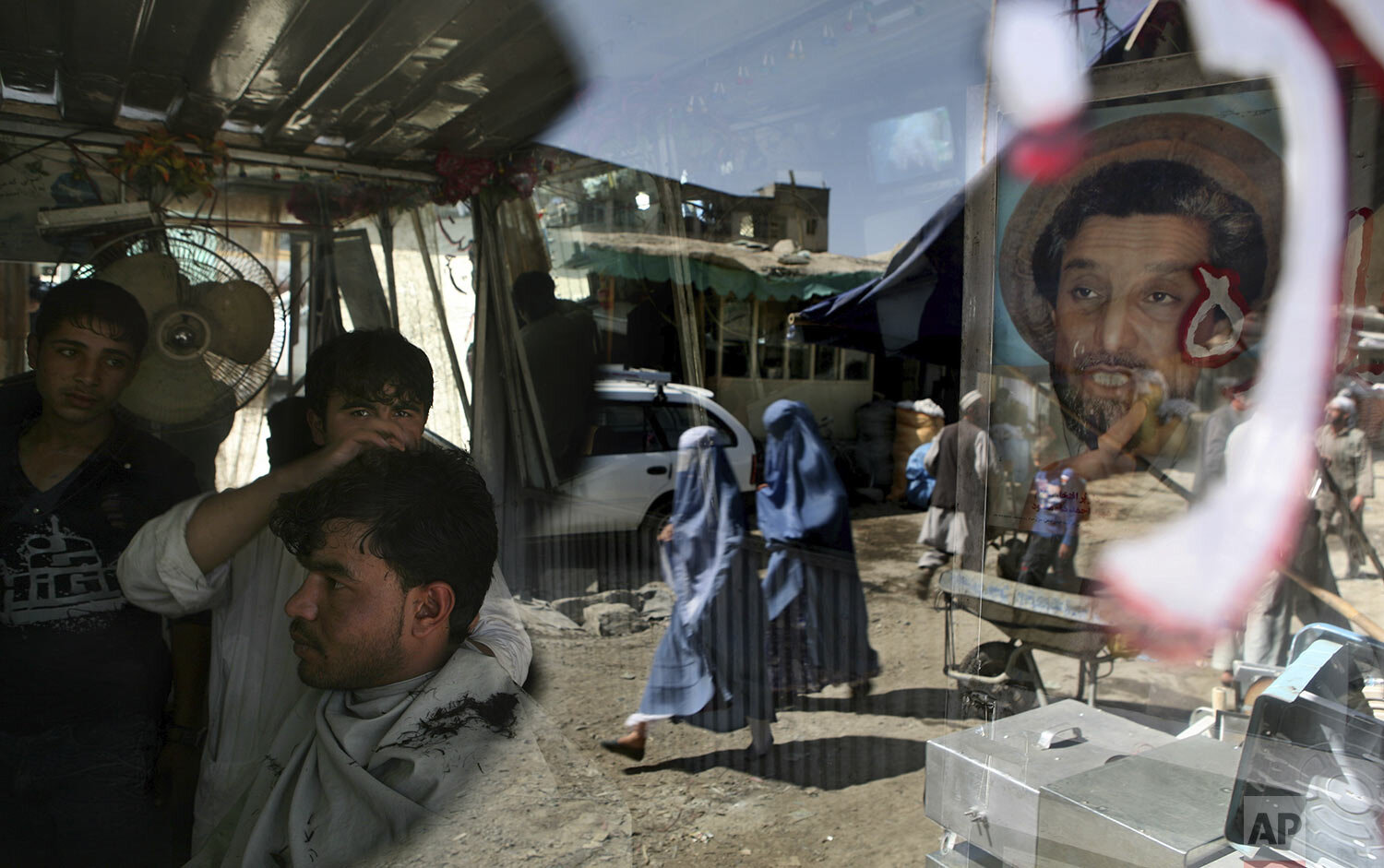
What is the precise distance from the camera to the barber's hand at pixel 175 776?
2.05 m

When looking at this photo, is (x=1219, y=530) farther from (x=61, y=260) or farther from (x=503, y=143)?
(x=61, y=260)

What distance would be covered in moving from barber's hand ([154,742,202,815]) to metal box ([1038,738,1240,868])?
2017 mm

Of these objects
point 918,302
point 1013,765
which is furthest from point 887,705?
point 1013,765

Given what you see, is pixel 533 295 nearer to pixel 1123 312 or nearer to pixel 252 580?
Result: pixel 252 580

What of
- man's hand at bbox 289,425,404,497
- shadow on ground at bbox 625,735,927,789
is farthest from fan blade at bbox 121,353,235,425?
shadow on ground at bbox 625,735,927,789

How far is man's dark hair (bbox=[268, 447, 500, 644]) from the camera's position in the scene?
1.57 metres

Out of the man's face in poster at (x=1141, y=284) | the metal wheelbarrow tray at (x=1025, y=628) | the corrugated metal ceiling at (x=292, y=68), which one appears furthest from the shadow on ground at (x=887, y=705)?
the corrugated metal ceiling at (x=292, y=68)

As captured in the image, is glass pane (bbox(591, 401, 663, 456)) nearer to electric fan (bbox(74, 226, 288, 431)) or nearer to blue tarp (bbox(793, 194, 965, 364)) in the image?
blue tarp (bbox(793, 194, 965, 364))

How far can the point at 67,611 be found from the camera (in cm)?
195

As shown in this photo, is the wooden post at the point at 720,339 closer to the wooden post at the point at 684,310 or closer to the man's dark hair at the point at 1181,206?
the wooden post at the point at 684,310

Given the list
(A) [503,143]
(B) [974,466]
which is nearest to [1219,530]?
(B) [974,466]

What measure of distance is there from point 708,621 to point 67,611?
7.91 ft

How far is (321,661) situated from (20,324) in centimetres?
187

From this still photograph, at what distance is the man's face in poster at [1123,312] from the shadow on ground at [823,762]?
6.58ft
